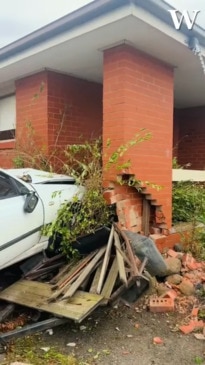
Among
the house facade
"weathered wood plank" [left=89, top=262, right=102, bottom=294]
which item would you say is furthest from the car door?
the house facade

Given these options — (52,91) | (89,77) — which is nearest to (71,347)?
(52,91)

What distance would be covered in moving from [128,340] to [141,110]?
3.35m

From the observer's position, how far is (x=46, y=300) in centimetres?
353

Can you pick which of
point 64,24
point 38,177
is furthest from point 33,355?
point 64,24

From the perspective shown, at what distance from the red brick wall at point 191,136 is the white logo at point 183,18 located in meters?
5.30

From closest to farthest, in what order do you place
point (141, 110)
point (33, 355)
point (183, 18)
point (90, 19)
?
point (33, 355) < point (90, 19) < point (183, 18) < point (141, 110)

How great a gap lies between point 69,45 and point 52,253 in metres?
3.02

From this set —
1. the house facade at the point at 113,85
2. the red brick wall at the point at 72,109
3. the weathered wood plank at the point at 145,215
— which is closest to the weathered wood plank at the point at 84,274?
the house facade at the point at 113,85

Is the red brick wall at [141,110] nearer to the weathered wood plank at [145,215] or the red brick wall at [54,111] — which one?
the weathered wood plank at [145,215]

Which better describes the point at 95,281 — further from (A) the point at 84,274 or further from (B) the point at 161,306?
(B) the point at 161,306

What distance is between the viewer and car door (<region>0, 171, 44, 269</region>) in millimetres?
3709

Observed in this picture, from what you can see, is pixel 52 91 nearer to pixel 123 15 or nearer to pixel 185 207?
pixel 123 15

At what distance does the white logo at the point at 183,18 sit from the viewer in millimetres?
4523

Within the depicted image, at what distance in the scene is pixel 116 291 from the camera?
138 inches
